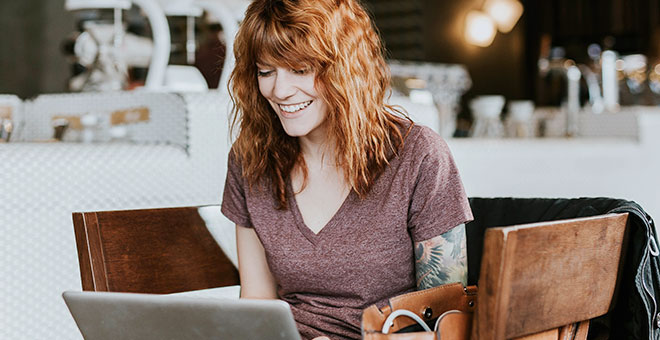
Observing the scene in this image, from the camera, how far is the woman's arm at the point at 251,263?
54.1 inches

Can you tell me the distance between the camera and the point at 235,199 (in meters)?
1.37

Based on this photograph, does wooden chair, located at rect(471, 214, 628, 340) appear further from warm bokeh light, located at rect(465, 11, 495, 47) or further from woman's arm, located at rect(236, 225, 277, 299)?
warm bokeh light, located at rect(465, 11, 495, 47)

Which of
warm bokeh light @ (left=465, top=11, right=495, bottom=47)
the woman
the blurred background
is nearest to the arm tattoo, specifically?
the woman

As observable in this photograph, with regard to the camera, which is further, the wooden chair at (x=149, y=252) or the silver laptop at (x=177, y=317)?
the wooden chair at (x=149, y=252)

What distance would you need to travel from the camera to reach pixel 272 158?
138 cm

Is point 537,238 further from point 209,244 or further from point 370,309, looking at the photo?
point 209,244

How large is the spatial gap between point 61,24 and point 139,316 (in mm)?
5368

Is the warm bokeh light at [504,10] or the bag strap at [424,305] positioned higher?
the warm bokeh light at [504,10]

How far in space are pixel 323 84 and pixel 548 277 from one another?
0.52 m

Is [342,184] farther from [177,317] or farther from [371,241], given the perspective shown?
[177,317]

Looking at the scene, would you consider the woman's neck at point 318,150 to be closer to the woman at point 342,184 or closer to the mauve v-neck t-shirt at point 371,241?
the woman at point 342,184

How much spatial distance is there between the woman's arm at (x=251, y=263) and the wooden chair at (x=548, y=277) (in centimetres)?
58

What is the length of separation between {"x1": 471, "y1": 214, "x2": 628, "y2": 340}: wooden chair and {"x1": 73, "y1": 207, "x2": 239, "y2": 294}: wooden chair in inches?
24.1

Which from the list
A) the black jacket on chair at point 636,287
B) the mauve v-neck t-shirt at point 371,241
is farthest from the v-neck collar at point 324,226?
the black jacket on chair at point 636,287
